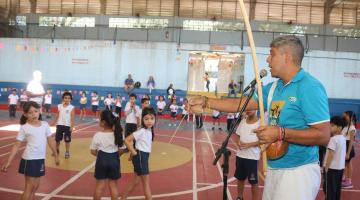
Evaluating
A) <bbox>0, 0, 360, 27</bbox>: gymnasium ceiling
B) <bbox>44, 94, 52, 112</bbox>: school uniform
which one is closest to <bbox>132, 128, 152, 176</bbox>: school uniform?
<bbox>44, 94, 52, 112</bbox>: school uniform

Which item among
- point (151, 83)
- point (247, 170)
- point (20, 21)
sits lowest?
point (247, 170)

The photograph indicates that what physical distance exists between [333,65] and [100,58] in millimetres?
18107

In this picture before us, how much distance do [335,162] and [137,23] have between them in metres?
25.1

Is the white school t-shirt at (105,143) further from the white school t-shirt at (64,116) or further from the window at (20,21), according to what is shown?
the window at (20,21)

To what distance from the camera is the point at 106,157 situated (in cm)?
553

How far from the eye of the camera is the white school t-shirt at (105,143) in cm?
558

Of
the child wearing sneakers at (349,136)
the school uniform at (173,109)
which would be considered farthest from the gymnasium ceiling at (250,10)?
the child wearing sneakers at (349,136)

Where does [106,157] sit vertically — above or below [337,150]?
below

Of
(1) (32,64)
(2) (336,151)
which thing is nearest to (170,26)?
(1) (32,64)

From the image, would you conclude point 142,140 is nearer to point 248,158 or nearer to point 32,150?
point 32,150

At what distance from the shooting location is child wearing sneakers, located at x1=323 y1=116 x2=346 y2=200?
593 cm

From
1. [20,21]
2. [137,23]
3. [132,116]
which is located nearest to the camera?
[132,116]

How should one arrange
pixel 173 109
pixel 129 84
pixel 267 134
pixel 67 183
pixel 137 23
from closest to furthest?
A: pixel 267 134, pixel 67 183, pixel 173 109, pixel 129 84, pixel 137 23

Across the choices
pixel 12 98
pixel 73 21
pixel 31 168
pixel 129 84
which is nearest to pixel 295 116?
pixel 31 168
